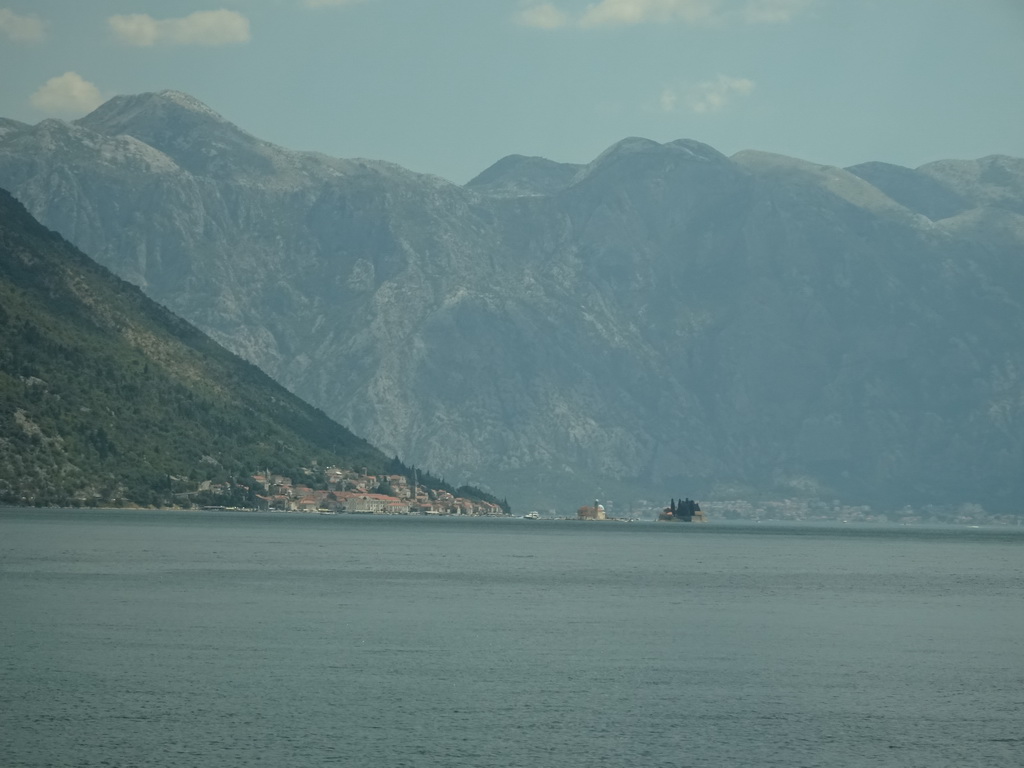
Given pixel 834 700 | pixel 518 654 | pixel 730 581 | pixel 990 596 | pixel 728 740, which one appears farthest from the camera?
pixel 730 581

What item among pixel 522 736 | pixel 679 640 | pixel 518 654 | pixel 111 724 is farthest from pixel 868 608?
pixel 111 724

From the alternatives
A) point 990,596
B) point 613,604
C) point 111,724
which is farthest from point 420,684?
point 990,596

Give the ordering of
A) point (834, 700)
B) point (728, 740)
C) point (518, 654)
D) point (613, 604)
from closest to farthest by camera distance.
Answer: point (728, 740)
point (834, 700)
point (518, 654)
point (613, 604)

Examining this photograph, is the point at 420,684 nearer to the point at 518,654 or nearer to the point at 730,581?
the point at 518,654

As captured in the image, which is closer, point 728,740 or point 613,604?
point 728,740

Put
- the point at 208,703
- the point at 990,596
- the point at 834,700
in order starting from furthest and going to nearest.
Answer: the point at 990,596 < the point at 834,700 < the point at 208,703

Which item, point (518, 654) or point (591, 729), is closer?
point (591, 729)

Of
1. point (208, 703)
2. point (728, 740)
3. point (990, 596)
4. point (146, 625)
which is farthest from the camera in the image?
point (990, 596)

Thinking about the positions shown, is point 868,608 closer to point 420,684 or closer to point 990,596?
point 990,596
